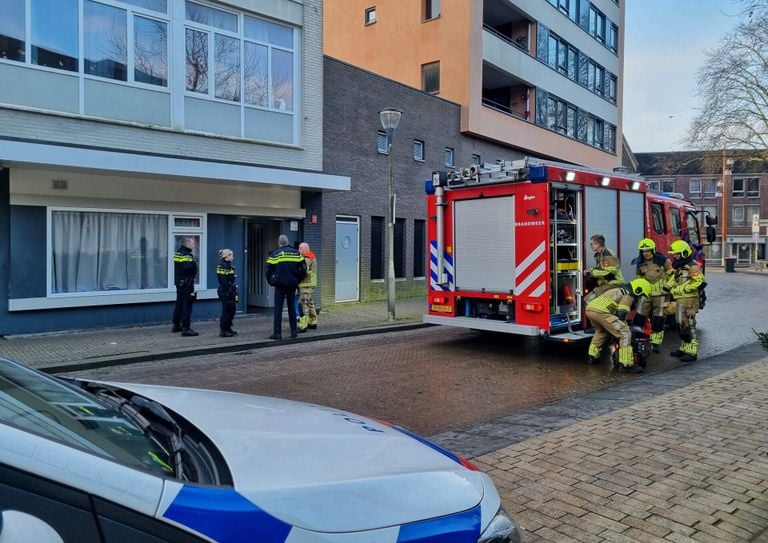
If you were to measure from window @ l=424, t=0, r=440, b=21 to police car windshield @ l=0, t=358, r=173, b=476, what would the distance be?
22.0m

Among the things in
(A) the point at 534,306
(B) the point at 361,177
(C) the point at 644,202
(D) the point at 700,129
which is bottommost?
(A) the point at 534,306

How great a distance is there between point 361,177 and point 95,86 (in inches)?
297

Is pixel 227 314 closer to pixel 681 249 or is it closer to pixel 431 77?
pixel 681 249

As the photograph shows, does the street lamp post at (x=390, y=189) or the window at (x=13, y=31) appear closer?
the window at (x=13, y=31)

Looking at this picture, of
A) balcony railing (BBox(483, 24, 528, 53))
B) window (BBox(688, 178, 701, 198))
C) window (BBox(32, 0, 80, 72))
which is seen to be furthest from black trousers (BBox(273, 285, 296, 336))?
window (BBox(688, 178, 701, 198))

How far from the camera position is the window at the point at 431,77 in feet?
71.8

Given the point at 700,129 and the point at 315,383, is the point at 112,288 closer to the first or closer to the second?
the point at 315,383

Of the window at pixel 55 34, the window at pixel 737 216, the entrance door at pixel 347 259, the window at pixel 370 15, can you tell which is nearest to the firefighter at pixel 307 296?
the entrance door at pixel 347 259

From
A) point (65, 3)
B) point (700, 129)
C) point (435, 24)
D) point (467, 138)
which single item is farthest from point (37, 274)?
point (700, 129)

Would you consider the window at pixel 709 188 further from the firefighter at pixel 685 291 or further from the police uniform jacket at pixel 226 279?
the police uniform jacket at pixel 226 279

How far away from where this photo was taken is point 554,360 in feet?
30.6

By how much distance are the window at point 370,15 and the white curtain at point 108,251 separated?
15.0 metres

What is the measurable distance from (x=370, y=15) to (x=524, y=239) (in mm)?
18233

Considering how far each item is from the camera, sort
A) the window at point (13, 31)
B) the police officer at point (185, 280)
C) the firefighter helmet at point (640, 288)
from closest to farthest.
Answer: the firefighter helmet at point (640, 288) < the window at point (13, 31) < the police officer at point (185, 280)
